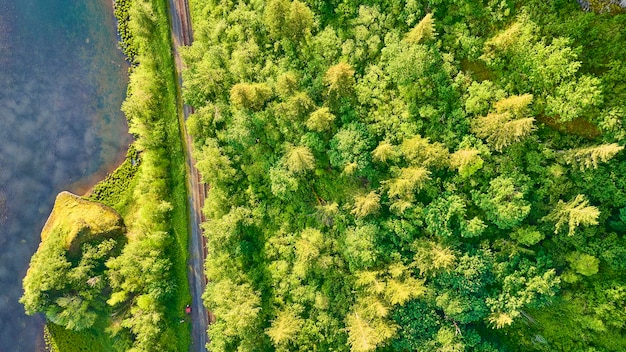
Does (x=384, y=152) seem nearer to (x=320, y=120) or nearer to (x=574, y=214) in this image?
(x=320, y=120)

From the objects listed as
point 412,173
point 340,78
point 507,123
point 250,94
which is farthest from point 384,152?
point 250,94

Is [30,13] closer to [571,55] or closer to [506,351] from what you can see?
[571,55]

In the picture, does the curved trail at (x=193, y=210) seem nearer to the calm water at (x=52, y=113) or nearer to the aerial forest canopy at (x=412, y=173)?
the aerial forest canopy at (x=412, y=173)

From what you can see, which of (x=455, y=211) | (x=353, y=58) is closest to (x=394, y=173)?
(x=455, y=211)

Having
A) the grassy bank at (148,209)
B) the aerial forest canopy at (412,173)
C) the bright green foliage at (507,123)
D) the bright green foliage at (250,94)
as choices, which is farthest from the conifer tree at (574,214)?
the grassy bank at (148,209)

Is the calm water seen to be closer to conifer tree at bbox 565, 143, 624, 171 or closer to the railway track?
the railway track
